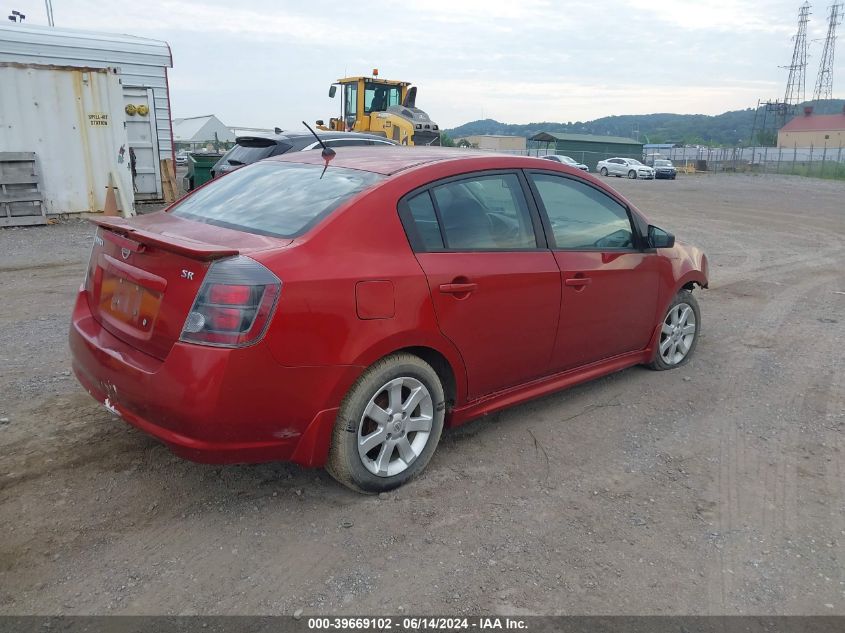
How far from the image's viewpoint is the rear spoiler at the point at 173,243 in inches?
111

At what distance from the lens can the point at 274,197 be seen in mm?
3576

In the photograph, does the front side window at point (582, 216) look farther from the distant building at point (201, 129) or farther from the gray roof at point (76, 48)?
the distant building at point (201, 129)

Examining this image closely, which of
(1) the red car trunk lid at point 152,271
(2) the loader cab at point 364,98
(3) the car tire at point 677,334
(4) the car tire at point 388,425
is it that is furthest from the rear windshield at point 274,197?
(2) the loader cab at point 364,98

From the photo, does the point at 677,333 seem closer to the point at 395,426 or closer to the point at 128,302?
the point at 395,426

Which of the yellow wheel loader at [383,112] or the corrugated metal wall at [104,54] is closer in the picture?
the corrugated metal wall at [104,54]

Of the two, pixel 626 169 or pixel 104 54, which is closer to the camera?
pixel 104 54

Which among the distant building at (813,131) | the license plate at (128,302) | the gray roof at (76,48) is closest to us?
the license plate at (128,302)

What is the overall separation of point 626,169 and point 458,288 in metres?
40.9

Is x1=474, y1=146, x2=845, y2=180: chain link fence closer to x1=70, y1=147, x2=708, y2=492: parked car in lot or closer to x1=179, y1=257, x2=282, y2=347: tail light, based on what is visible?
x1=70, y1=147, x2=708, y2=492: parked car in lot

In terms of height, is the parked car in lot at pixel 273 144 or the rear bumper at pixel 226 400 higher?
the parked car in lot at pixel 273 144

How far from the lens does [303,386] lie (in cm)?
293

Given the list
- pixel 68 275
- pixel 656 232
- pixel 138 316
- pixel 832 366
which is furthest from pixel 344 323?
pixel 68 275

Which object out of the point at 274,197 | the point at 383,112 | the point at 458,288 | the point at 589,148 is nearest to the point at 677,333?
the point at 458,288

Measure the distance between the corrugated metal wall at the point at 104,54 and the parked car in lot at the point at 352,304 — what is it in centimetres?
1219
